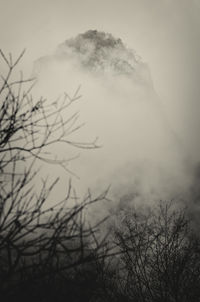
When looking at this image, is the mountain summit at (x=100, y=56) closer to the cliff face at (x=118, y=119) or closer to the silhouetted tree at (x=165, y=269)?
the cliff face at (x=118, y=119)

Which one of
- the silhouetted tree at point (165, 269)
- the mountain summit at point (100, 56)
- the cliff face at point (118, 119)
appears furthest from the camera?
the mountain summit at point (100, 56)

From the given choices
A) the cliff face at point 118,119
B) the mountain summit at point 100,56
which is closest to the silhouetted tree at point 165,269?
the cliff face at point 118,119

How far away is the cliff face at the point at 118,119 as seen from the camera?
45.1 metres

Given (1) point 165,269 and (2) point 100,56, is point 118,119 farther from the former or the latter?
(1) point 165,269

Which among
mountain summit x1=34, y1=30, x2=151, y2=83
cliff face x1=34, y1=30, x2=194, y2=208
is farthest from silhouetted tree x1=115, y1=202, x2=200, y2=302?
mountain summit x1=34, y1=30, x2=151, y2=83

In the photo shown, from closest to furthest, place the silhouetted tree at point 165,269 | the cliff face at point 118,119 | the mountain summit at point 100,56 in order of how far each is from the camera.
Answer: the silhouetted tree at point 165,269 < the cliff face at point 118,119 < the mountain summit at point 100,56

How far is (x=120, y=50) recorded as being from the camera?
6322 cm

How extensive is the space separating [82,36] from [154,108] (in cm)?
2069

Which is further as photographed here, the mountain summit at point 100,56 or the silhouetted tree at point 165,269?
the mountain summit at point 100,56

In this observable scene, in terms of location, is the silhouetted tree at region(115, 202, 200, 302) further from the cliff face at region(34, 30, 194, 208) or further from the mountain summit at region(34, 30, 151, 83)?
the mountain summit at region(34, 30, 151, 83)

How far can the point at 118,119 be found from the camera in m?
53.6

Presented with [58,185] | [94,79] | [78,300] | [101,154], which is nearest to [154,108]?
[94,79]

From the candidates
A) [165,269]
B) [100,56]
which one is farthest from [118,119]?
[165,269]

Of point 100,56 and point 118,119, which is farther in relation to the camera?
point 100,56
